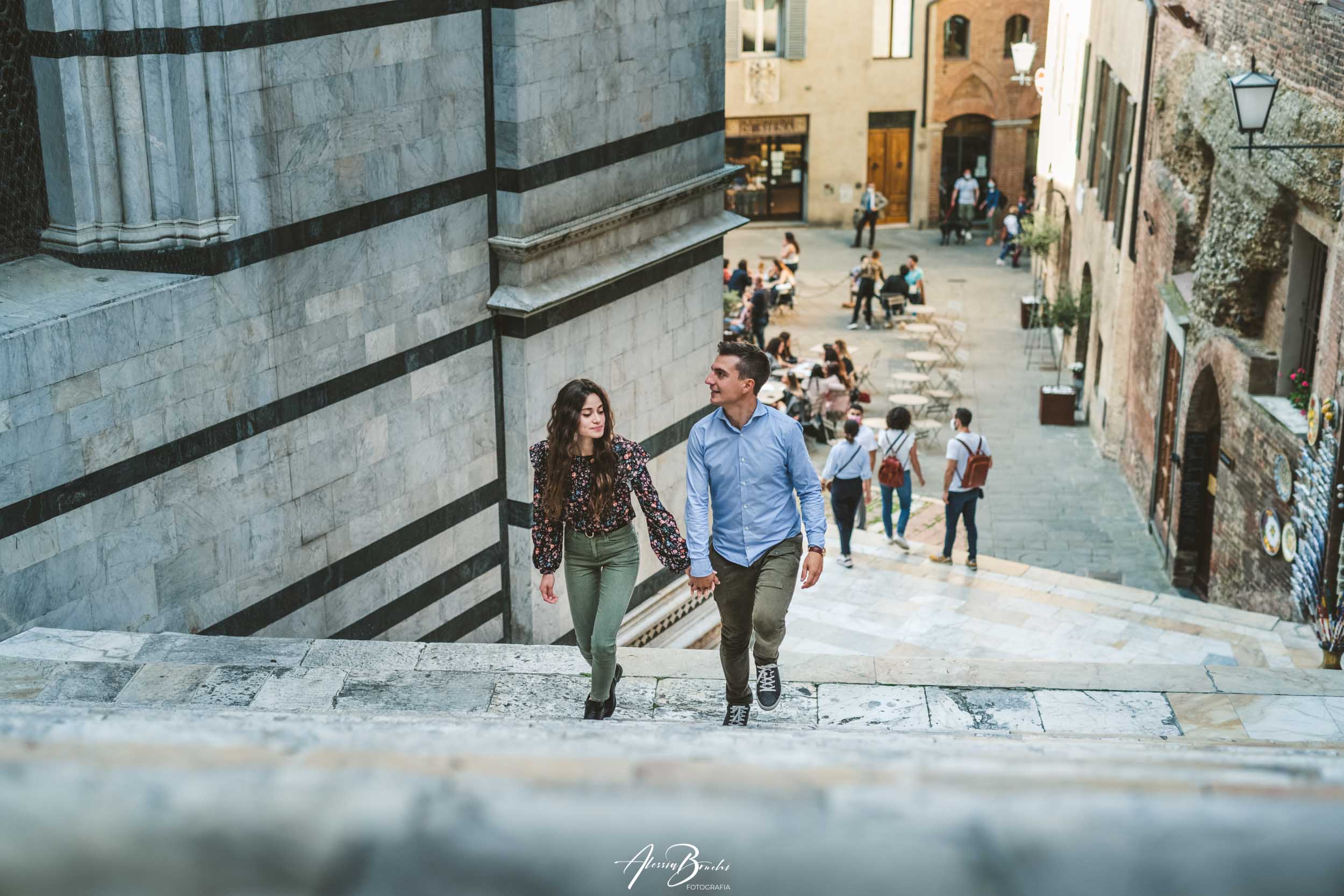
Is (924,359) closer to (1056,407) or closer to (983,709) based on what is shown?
(1056,407)

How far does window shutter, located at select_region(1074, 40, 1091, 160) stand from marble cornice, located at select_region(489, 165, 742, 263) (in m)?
16.4

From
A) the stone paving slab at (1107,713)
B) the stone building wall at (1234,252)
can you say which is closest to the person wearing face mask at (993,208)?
the stone building wall at (1234,252)

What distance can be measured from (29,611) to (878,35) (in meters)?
32.0

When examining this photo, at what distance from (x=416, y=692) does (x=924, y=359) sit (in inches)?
692

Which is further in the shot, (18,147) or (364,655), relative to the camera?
(18,147)

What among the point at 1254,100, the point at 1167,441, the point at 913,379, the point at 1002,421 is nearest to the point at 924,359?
the point at 913,379

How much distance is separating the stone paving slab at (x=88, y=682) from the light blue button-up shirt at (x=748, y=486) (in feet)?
9.13

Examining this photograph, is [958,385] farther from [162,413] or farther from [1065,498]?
[162,413]

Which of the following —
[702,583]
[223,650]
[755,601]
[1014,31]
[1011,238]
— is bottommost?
[1011,238]

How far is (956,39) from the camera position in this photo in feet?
121

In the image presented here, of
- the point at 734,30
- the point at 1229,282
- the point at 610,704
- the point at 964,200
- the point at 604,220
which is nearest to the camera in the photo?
the point at 610,704

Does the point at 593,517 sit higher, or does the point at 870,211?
the point at 593,517

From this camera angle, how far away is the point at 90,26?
7.84 metres

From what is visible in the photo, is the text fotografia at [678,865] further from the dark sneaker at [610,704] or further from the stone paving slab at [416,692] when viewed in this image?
the stone paving slab at [416,692]
